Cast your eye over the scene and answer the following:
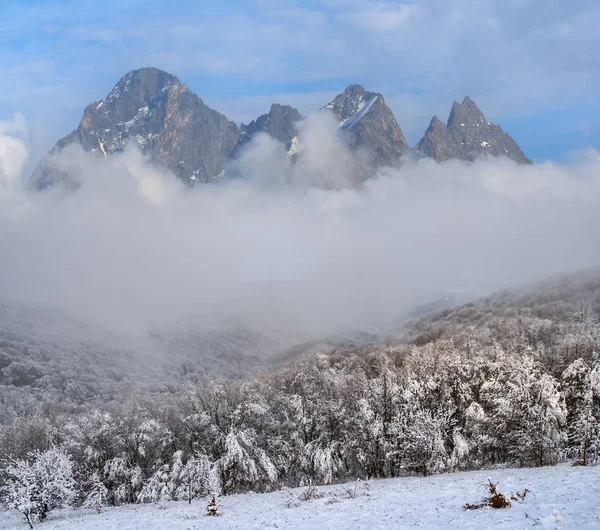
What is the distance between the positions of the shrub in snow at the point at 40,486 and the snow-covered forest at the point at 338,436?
0.39 feet

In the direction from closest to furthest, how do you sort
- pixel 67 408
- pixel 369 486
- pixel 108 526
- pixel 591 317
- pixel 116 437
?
pixel 108 526
pixel 369 486
pixel 116 437
pixel 591 317
pixel 67 408

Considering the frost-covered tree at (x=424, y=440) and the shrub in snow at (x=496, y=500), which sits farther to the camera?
the frost-covered tree at (x=424, y=440)

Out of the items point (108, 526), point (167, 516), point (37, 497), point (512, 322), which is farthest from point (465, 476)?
point (512, 322)

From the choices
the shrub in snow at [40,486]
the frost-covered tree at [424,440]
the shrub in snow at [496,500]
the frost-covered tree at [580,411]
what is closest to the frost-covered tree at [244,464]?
the frost-covered tree at [424,440]

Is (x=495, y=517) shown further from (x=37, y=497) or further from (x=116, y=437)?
(x=116, y=437)

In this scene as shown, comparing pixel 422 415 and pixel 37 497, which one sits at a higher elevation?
pixel 422 415

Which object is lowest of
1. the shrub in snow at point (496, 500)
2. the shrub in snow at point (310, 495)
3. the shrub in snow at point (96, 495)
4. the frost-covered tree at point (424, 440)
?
the shrub in snow at point (96, 495)

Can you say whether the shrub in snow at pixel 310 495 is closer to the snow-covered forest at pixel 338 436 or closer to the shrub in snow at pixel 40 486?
the snow-covered forest at pixel 338 436

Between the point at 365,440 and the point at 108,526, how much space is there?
984 inches

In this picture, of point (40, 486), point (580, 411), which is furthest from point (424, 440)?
point (40, 486)

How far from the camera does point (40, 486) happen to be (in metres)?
42.9

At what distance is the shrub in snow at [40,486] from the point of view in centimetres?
4094

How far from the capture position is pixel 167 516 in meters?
37.7

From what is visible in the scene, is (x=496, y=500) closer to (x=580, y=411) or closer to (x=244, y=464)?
(x=580, y=411)
